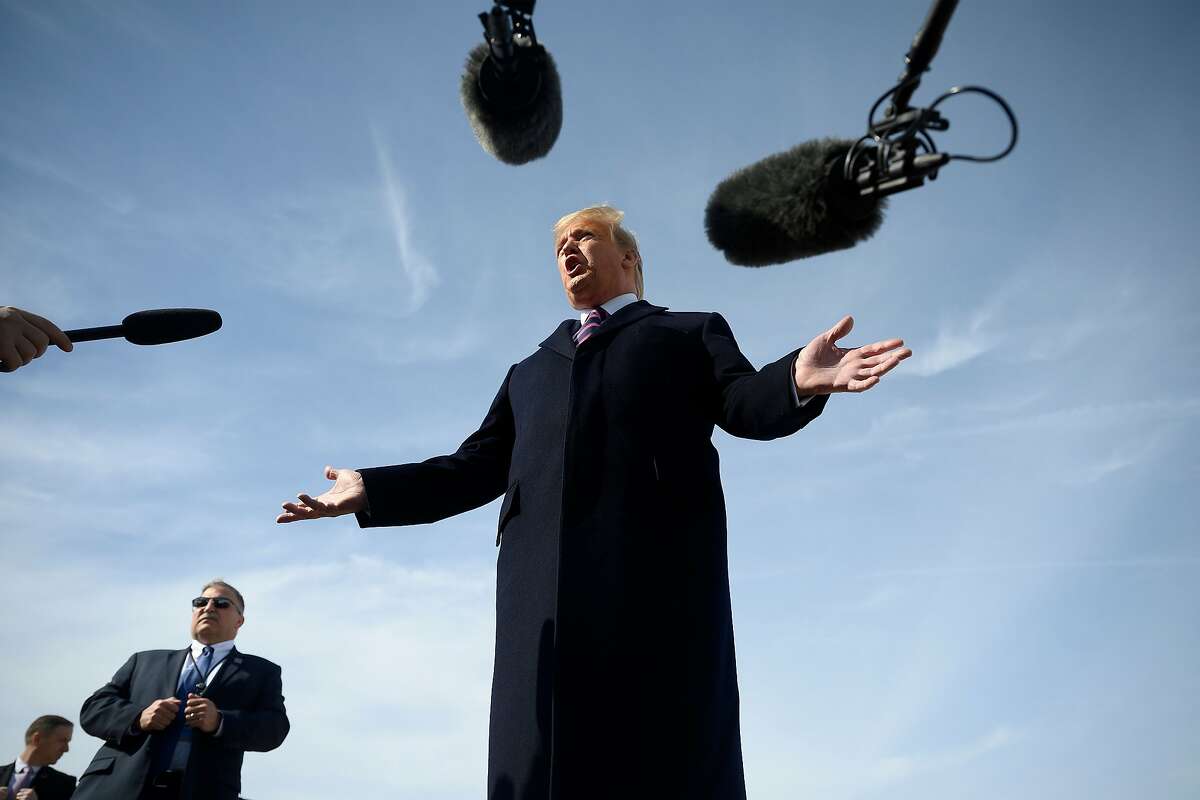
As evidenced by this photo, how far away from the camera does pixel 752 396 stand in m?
3.48

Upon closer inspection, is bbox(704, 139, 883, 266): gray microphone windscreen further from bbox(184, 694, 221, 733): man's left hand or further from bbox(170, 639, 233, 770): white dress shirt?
bbox(170, 639, 233, 770): white dress shirt

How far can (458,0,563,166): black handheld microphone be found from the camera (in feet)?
11.1

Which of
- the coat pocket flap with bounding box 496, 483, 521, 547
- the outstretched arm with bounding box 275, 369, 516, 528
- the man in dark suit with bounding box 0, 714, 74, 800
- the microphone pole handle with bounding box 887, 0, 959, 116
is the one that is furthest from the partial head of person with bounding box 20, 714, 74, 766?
the microphone pole handle with bounding box 887, 0, 959, 116

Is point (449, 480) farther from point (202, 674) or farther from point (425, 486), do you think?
point (202, 674)

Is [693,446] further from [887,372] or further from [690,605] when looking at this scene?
[887,372]

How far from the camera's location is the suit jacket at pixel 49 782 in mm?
8062

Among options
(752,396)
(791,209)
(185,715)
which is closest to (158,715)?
(185,715)

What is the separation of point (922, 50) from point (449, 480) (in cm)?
260

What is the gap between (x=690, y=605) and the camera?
3.35 m

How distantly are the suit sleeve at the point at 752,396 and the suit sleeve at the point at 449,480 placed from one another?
1088mm

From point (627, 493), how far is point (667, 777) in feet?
3.11

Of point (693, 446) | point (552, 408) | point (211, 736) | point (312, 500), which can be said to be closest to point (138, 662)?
point (211, 736)

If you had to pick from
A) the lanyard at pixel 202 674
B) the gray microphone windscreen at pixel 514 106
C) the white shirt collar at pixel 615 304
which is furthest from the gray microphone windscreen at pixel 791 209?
the lanyard at pixel 202 674

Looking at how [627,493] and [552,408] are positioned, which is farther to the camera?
[552,408]
